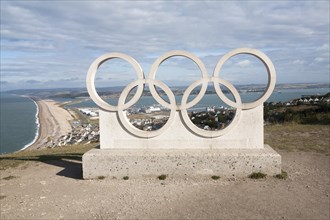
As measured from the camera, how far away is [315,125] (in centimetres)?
1780

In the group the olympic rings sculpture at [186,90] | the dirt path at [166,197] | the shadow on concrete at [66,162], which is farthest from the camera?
the shadow on concrete at [66,162]

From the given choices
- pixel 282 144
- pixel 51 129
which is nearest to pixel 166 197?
pixel 282 144

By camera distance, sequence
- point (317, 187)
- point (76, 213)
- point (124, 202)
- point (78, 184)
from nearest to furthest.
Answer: point (76, 213) < point (124, 202) < point (317, 187) < point (78, 184)

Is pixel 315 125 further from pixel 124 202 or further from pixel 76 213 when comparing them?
pixel 76 213

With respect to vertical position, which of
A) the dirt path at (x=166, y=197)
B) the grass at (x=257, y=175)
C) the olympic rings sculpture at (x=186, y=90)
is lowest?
the dirt path at (x=166, y=197)

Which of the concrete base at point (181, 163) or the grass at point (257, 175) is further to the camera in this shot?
the concrete base at point (181, 163)

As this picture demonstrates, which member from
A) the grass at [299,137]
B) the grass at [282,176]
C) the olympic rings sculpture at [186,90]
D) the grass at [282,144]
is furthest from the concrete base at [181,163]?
the grass at [299,137]

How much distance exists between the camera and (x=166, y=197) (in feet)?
26.5

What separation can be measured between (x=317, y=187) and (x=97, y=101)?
6.83 m

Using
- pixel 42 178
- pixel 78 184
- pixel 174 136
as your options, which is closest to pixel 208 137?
pixel 174 136

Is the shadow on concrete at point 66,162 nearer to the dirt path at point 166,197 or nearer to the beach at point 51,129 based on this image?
the dirt path at point 166,197

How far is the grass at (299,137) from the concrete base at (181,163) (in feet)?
13.7

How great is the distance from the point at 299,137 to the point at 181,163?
8031mm

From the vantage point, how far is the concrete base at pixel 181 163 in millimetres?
9422
